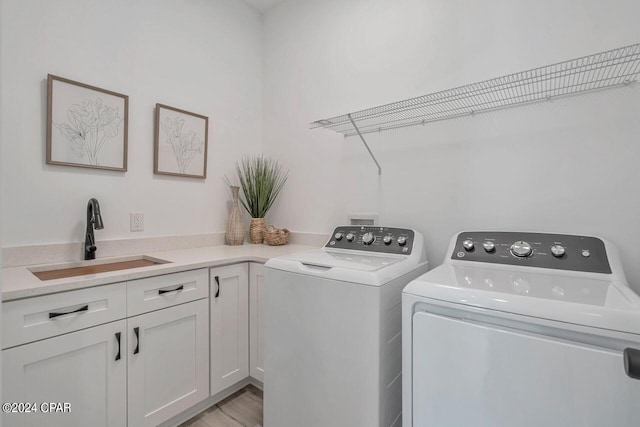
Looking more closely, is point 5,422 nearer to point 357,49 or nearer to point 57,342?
point 57,342

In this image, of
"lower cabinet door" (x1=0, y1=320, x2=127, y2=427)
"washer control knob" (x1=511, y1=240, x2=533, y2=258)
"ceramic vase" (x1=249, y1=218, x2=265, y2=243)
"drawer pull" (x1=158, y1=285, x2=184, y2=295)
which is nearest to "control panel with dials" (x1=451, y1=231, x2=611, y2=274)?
"washer control knob" (x1=511, y1=240, x2=533, y2=258)

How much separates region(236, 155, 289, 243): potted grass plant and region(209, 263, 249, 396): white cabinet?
60 cm

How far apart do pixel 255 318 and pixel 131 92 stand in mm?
1593

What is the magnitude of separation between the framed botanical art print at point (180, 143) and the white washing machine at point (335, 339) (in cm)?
115

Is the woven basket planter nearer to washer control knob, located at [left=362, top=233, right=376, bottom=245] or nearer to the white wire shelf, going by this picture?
washer control knob, located at [left=362, top=233, right=376, bottom=245]

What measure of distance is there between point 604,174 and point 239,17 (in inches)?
105

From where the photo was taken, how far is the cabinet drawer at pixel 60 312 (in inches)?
42.3

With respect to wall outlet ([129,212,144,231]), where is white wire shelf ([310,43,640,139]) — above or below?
above

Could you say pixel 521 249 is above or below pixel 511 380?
above

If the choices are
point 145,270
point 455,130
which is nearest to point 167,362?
point 145,270

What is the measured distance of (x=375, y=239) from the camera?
1.63 meters

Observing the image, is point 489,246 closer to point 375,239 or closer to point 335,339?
point 375,239

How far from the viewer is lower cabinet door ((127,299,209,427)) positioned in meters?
1.39

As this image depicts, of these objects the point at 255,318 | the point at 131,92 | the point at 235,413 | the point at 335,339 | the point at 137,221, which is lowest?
the point at 235,413
